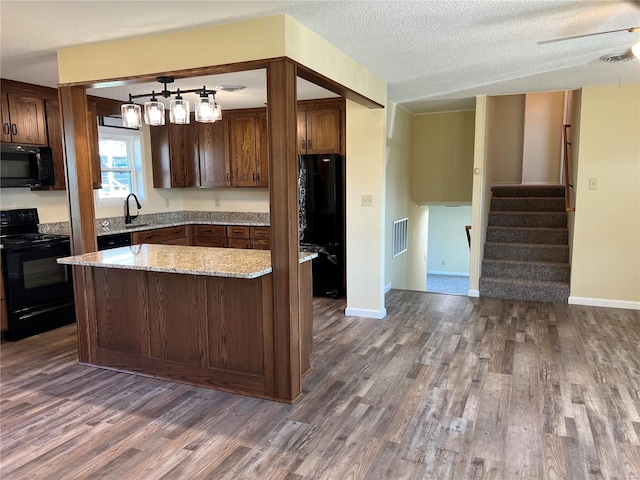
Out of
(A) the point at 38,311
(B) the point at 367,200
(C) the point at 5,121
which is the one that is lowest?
(A) the point at 38,311

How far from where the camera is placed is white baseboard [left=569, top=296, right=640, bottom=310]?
15.7 feet

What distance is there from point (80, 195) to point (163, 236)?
2.19m

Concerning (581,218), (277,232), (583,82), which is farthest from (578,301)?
(277,232)

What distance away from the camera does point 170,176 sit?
5.94 metres

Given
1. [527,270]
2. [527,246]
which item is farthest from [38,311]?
[527,246]

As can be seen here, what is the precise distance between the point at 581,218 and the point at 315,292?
9.99 feet

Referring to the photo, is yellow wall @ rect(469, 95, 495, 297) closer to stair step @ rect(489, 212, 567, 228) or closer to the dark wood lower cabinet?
stair step @ rect(489, 212, 567, 228)

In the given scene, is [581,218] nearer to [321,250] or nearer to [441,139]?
[441,139]

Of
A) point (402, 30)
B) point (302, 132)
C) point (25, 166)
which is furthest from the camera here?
point (302, 132)

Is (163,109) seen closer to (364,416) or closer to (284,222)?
(284,222)

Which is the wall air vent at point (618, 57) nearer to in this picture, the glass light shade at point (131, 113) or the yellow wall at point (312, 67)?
the yellow wall at point (312, 67)

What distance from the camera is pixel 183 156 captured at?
6.01m

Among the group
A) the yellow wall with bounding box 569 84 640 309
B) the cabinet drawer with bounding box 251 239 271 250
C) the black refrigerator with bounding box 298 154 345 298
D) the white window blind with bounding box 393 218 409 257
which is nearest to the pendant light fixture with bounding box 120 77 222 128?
the black refrigerator with bounding box 298 154 345 298

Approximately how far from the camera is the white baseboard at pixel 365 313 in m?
4.55
